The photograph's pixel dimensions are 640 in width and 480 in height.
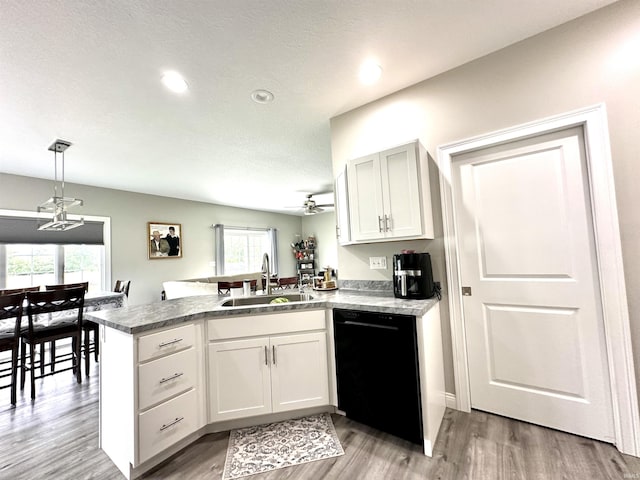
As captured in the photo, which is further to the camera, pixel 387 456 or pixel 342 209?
pixel 342 209

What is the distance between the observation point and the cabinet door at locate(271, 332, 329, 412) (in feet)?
6.59

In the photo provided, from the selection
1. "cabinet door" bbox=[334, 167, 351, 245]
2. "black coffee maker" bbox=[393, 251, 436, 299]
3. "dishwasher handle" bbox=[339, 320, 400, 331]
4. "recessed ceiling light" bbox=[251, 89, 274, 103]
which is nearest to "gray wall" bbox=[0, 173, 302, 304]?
"recessed ceiling light" bbox=[251, 89, 274, 103]

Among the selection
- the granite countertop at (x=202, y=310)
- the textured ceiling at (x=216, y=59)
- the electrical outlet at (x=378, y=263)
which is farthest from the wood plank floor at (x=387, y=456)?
the textured ceiling at (x=216, y=59)

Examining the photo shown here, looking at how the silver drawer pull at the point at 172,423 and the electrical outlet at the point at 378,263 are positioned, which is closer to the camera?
the silver drawer pull at the point at 172,423

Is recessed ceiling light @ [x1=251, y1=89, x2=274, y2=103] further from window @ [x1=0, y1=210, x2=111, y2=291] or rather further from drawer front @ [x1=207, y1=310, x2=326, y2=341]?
window @ [x1=0, y1=210, x2=111, y2=291]

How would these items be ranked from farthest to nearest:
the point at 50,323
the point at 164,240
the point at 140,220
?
1. the point at 164,240
2. the point at 140,220
3. the point at 50,323

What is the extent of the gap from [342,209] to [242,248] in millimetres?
5232

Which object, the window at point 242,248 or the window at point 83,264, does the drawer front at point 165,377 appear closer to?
the window at point 83,264

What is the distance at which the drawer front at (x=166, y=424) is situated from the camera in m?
1.59

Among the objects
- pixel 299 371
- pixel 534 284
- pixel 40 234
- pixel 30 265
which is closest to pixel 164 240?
pixel 40 234

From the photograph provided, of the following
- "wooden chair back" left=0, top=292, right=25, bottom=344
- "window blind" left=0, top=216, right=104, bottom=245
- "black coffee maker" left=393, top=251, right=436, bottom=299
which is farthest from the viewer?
"window blind" left=0, top=216, right=104, bottom=245

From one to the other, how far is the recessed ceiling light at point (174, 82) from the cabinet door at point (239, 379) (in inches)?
75.2

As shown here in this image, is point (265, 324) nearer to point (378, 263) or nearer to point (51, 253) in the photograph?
point (378, 263)

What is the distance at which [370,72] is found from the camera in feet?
6.91
